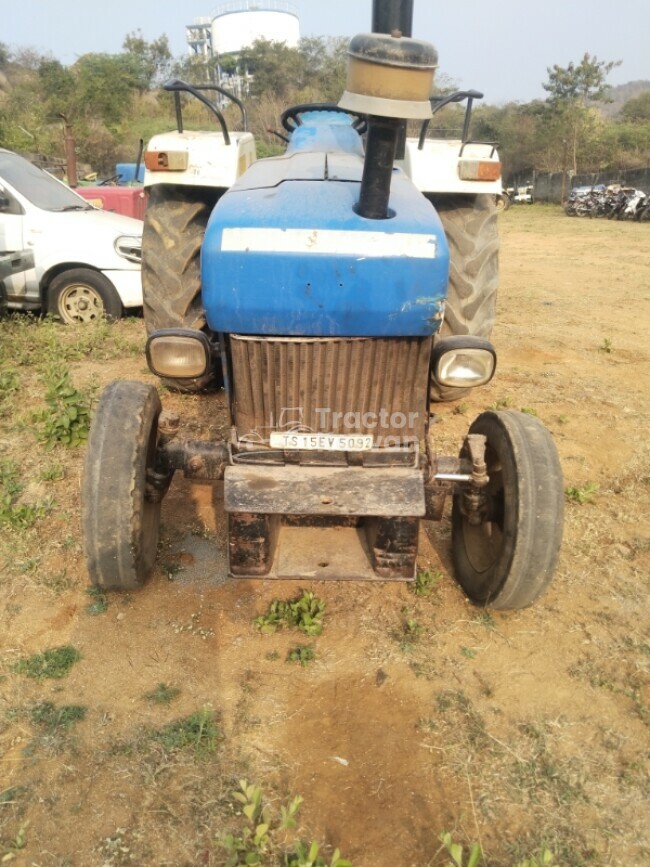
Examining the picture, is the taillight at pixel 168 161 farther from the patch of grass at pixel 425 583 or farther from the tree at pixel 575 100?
the tree at pixel 575 100

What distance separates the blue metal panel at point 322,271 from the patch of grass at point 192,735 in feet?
4.31

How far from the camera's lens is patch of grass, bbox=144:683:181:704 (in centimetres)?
238

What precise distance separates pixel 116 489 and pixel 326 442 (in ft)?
2.61

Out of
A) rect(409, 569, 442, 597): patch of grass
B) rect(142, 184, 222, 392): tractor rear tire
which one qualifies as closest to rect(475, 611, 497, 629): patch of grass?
rect(409, 569, 442, 597): patch of grass

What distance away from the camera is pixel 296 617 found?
2777mm

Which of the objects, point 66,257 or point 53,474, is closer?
point 53,474

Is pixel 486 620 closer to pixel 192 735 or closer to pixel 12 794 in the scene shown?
pixel 192 735

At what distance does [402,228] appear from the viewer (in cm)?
228

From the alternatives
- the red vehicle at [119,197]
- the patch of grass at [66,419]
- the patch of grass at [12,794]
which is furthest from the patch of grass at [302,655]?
the red vehicle at [119,197]

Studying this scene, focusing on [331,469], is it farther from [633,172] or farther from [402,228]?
[633,172]

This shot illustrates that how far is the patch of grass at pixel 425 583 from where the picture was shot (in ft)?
9.80

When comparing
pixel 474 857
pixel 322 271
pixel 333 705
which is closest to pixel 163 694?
pixel 333 705

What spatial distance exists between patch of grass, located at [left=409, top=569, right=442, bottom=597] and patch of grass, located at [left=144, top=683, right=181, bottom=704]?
1.10 metres

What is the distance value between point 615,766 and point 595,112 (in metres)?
37.1
